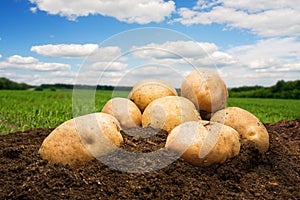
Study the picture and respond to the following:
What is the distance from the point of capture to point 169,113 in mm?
4250

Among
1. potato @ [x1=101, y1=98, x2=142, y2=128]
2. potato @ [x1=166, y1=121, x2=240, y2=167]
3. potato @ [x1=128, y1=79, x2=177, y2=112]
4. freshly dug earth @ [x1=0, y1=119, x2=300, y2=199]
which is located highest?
potato @ [x1=128, y1=79, x2=177, y2=112]

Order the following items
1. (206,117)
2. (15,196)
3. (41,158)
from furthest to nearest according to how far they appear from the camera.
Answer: (206,117)
(41,158)
(15,196)

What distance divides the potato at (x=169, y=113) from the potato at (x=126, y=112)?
280 millimetres

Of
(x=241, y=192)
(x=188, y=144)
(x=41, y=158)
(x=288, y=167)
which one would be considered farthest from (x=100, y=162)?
(x=288, y=167)

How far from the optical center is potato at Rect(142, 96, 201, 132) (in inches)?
167

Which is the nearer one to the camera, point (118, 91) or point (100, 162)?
point (100, 162)

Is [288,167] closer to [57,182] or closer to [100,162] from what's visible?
[100,162]

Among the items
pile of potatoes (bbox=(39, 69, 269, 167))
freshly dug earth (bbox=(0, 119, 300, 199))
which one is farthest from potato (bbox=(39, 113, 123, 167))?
freshly dug earth (bbox=(0, 119, 300, 199))

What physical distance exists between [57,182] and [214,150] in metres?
1.79

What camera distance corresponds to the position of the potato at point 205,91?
4.70 meters

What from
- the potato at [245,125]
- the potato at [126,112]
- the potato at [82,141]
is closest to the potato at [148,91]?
the potato at [126,112]

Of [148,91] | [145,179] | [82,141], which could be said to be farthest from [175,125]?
[82,141]

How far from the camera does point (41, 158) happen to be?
3.95m

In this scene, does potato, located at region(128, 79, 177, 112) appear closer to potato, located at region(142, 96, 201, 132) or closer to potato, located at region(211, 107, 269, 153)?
potato, located at region(142, 96, 201, 132)
